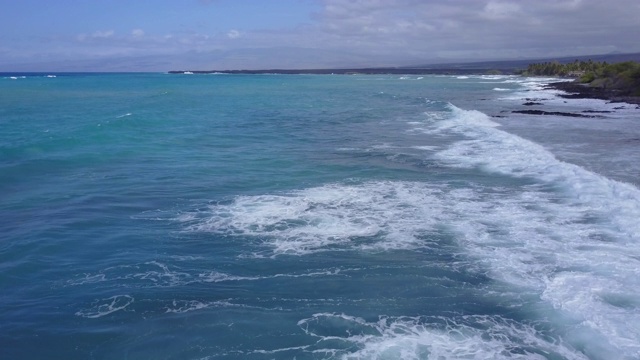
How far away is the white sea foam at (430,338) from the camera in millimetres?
9562

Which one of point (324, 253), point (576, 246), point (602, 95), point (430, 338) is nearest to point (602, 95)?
point (602, 95)

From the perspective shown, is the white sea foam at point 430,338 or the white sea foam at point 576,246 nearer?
the white sea foam at point 430,338

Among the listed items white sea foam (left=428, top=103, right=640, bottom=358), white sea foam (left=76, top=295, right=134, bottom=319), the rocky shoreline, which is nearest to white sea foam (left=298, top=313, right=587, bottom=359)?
white sea foam (left=428, top=103, right=640, bottom=358)

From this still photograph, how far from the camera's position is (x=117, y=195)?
786 inches

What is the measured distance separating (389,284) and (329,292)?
1323 mm

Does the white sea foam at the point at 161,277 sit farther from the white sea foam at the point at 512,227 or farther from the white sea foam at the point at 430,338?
the white sea foam at the point at 430,338

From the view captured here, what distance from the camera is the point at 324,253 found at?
1396cm

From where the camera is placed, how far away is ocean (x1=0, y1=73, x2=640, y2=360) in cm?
1020

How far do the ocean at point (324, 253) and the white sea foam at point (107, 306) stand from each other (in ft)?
0.14

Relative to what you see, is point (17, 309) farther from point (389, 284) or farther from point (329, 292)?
point (389, 284)

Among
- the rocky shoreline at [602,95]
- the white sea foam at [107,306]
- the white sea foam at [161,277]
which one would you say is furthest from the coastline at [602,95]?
the white sea foam at [107,306]

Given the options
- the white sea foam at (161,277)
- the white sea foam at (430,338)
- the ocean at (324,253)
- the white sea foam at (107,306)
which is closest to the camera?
the white sea foam at (430,338)

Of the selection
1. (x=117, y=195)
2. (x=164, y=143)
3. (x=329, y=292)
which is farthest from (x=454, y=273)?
(x=164, y=143)

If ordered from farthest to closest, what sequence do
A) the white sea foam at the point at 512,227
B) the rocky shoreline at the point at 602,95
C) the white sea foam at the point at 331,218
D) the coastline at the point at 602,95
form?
the rocky shoreline at the point at 602,95 < the coastline at the point at 602,95 < the white sea foam at the point at 331,218 < the white sea foam at the point at 512,227
